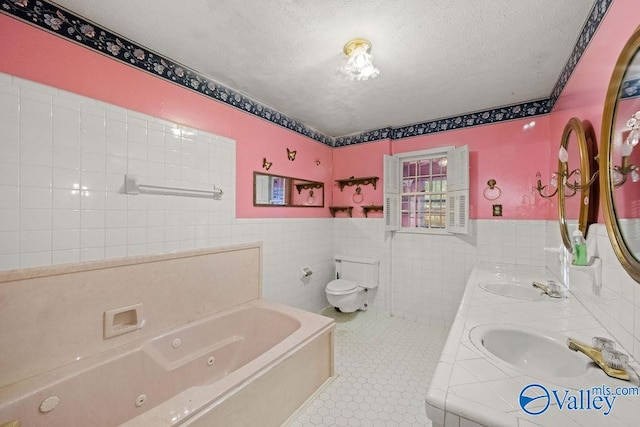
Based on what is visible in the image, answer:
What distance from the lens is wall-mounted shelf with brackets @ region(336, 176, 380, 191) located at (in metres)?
3.36

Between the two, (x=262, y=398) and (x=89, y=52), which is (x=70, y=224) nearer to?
(x=89, y=52)

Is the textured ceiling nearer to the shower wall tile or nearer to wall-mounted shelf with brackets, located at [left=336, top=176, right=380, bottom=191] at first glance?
the shower wall tile

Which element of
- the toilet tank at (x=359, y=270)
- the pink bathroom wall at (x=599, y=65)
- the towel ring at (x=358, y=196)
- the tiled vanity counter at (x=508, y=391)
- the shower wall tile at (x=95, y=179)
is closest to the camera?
the tiled vanity counter at (x=508, y=391)

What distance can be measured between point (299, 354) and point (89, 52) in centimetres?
226

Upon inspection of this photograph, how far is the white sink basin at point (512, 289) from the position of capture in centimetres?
175

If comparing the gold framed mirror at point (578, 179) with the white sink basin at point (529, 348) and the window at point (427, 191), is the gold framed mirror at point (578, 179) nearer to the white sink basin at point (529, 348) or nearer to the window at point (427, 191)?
the white sink basin at point (529, 348)

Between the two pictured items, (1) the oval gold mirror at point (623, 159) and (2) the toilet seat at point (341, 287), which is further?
(2) the toilet seat at point (341, 287)

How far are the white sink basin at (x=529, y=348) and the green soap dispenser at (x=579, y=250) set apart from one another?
44 cm

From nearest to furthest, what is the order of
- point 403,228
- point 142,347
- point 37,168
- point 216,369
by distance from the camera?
point 37,168 < point 142,347 < point 216,369 < point 403,228

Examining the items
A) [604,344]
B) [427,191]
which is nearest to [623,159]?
A: [604,344]

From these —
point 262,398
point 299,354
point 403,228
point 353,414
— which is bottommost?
point 353,414

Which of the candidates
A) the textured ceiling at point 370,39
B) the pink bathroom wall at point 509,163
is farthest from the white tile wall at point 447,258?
the textured ceiling at point 370,39

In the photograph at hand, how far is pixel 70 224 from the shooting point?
56.9 inches

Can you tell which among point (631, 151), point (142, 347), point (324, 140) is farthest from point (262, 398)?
point (324, 140)
